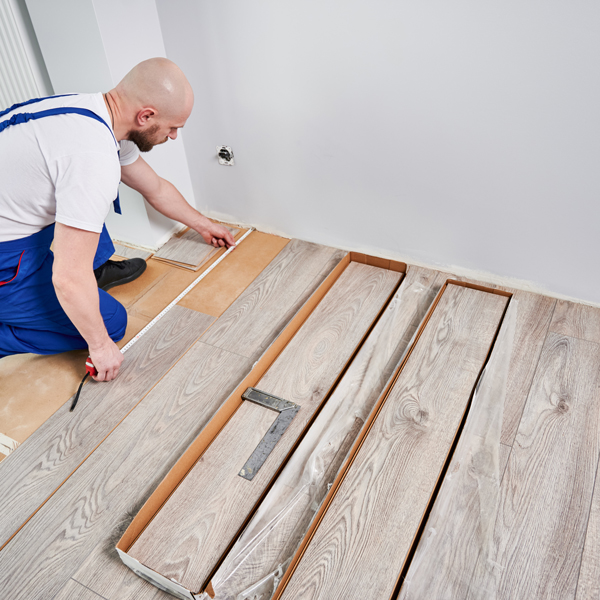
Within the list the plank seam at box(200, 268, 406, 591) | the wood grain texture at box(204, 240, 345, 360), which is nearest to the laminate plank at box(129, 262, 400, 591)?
the plank seam at box(200, 268, 406, 591)

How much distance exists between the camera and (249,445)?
1527 mm

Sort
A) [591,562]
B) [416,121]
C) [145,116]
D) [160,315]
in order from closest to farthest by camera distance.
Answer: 1. [591,562]
2. [145,116]
3. [416,121]
4. [160,315]

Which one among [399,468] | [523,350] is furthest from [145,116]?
[523,350]

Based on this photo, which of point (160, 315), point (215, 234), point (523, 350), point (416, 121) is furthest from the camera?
point (215, 234)

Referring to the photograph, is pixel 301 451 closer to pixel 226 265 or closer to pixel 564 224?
pixel 226 265

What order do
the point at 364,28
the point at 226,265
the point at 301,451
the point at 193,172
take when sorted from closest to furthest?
the point at 301,451
the point at 364,28
the point at 226,265
the point at 193,172

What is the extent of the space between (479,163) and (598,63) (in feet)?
1.60

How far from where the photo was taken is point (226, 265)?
7.74 ft

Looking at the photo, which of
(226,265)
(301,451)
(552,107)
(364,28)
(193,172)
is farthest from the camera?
(193,172)

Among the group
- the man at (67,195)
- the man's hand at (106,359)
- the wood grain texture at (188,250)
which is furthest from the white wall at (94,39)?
the man's hand at (106,359)

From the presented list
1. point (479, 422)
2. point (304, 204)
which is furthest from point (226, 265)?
point (479, 422)

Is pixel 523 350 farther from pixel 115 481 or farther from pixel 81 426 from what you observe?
pixel 81 426

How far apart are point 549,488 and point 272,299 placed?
126 centimetres

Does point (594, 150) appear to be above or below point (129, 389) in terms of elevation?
above
